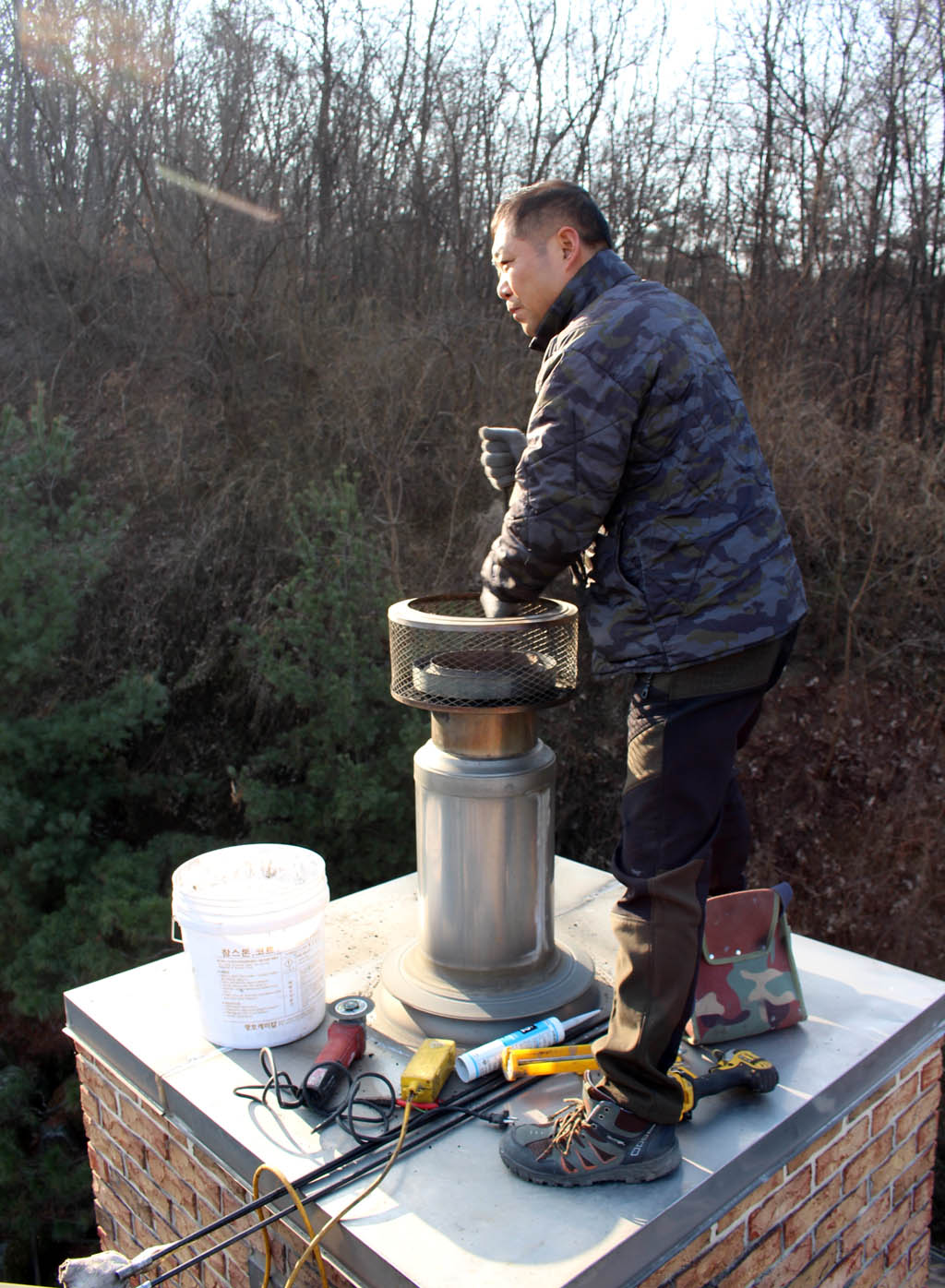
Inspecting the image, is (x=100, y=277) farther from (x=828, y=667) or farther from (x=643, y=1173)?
(x=643, y=1173)

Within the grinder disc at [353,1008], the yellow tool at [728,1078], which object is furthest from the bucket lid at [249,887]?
the yellow tool at [728,1078]

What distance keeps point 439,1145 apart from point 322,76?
11.9 meters

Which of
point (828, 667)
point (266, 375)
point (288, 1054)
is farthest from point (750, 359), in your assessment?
point (288, 1054)

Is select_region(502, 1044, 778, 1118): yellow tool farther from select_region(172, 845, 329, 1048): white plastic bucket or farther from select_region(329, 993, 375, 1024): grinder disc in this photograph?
select_region(172, 845, 329, 1048): white plastic bucket

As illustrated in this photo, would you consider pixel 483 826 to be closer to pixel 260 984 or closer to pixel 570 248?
pixel 260 984

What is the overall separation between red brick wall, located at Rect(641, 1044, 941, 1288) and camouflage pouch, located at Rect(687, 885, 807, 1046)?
0.33m

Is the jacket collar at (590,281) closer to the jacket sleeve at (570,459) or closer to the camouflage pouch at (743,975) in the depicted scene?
the jacket sleeve at (570,459)

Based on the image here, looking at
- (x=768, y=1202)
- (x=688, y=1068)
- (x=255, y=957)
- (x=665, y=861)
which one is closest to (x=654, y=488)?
(x=665, y=861)

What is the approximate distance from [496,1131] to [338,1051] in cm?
47

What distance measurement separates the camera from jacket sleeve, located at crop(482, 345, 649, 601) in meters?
2.17

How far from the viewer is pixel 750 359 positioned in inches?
331

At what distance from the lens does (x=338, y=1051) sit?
258 cm

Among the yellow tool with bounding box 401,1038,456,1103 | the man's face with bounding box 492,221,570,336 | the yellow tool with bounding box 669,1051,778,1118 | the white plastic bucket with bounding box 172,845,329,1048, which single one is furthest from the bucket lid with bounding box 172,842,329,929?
the man's face with bounding box 492,221,570,336

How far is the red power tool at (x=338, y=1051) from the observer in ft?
8.01
